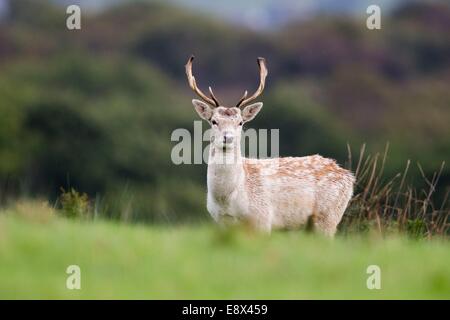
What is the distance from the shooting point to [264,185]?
→ 13.7 m

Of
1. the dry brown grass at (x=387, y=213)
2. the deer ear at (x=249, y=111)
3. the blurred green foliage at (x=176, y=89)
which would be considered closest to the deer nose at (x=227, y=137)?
the deer ear at (x=249, y=111)

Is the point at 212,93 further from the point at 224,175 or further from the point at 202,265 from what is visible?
the point at 202,265

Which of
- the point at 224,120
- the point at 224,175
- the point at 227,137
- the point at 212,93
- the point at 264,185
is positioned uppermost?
the point at 212,93

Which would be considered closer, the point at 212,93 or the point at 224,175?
the point at 224,175

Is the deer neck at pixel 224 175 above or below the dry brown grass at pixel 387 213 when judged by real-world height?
above

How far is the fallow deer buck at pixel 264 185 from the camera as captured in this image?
1333 cm

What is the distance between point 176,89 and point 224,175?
2569 inches

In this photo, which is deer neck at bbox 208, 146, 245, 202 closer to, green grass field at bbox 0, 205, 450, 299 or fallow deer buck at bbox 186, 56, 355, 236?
fallow deer buck at bbox 186, 56, 355, 236

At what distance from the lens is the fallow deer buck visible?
525 inches

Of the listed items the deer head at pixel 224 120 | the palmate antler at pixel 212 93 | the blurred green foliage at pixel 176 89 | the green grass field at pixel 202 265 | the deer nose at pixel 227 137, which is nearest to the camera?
the green grass field at pixel 202 265

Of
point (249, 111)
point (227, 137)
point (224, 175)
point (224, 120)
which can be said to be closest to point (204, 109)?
point (249, 111)

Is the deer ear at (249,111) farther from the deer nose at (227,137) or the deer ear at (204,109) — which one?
the deer nose at (227,137)

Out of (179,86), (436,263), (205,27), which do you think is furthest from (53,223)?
(205,27)

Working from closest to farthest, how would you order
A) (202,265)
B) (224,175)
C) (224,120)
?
1. (202,265)
2. (224,175)
3. (224,120)
